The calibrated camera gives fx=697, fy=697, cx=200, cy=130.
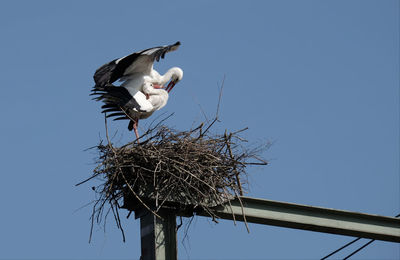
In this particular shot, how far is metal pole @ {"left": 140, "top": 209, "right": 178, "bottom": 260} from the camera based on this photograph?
5.95 m

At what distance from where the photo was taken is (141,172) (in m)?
6.39

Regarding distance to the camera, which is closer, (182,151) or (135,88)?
(182,151)

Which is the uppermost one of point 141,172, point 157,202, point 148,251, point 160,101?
point 160,101

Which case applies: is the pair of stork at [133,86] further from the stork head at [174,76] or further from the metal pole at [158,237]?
the metal pole at [158,237]

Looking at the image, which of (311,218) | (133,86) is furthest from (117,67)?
(311,218)

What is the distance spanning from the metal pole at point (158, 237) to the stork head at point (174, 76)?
3.34m

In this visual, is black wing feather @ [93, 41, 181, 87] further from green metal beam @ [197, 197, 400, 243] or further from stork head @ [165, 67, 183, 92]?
green metal beam @ [197, 197, 400, 243]

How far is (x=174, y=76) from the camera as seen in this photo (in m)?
9.28

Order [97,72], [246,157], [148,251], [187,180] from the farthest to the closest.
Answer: [97,72] < [246,157] < [187,180] < [148,251]

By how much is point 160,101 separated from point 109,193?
8.55 feet

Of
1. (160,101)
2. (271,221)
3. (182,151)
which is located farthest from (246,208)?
(160,101)

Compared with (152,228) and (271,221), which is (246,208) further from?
(152,228)

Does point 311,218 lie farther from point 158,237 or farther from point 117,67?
point 117,67

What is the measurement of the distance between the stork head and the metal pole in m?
3.34
